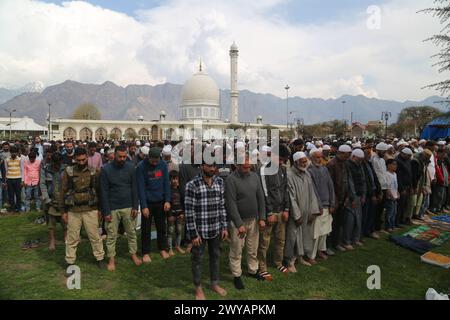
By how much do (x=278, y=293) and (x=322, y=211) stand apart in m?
1.64

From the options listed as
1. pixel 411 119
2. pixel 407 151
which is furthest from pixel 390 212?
pixel 411 119

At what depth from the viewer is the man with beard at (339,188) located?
5.65m

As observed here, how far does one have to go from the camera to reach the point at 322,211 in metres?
5.21

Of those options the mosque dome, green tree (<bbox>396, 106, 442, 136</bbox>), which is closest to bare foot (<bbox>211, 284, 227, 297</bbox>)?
green tree (<bbox>396, 106, 442, 136</bbox>)

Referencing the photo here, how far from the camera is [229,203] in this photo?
13.4 ft

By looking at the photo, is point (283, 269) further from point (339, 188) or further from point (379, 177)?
point (379, 177)

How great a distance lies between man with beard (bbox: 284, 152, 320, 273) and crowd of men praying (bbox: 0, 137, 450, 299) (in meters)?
0.02

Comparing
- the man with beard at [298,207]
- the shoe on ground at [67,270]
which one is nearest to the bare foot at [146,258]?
Result: the shoe on ground at [67,270]

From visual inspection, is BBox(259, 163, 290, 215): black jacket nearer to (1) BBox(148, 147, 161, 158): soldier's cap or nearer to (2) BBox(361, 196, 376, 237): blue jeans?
(1) BBox(148, 147, 161, 158): soldier's cap

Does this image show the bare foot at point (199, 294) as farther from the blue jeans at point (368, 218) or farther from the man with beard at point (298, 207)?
the blue jeans at point (368, 218)

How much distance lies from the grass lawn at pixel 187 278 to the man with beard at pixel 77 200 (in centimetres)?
56

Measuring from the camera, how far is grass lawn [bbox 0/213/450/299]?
4.13 metres

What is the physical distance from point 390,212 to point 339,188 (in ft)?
6.73

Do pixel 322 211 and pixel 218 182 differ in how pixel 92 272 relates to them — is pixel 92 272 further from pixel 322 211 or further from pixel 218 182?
pixel 322 211
